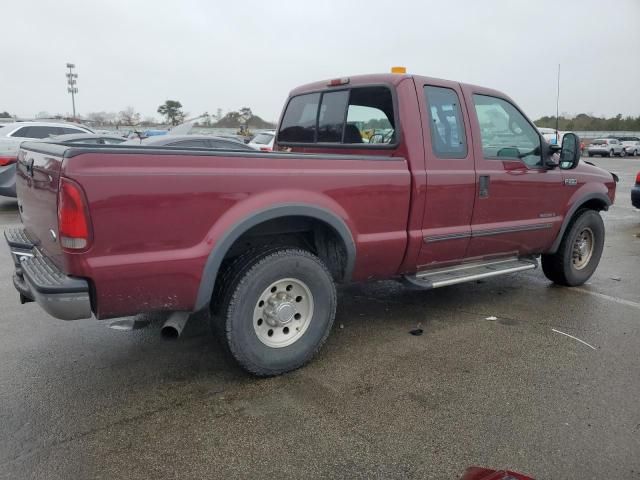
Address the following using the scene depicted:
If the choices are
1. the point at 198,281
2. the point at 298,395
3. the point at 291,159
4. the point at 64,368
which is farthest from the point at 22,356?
the point at 291,159

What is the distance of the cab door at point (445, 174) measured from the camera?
3.96m

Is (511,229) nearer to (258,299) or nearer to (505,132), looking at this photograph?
(505,132)

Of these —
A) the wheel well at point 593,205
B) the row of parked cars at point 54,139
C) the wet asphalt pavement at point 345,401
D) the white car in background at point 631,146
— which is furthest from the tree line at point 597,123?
the wet asphalt pavement at point 345,401

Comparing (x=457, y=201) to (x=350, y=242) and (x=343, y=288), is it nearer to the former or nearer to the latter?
(x=350, y=242)

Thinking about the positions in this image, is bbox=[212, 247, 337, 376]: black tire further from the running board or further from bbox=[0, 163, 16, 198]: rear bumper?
bbox=[0, 163, 16, 198]: rear bumper

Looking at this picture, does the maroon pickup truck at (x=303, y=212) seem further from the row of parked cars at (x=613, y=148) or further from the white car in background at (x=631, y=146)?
the white car in background at (x=631, y=146)

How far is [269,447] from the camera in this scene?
2.64 m

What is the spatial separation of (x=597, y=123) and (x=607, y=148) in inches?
1075

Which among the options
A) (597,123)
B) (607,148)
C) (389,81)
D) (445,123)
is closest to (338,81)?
(389,81)

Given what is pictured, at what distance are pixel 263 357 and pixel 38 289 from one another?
1.34 meters

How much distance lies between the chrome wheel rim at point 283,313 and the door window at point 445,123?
60.7 inches

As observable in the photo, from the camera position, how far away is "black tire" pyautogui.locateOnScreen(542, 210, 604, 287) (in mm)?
5301

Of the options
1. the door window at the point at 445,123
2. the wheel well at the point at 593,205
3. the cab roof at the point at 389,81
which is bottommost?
the wheel well at the point at 593,205

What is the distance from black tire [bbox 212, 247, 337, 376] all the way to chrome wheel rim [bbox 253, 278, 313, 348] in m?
0.03
